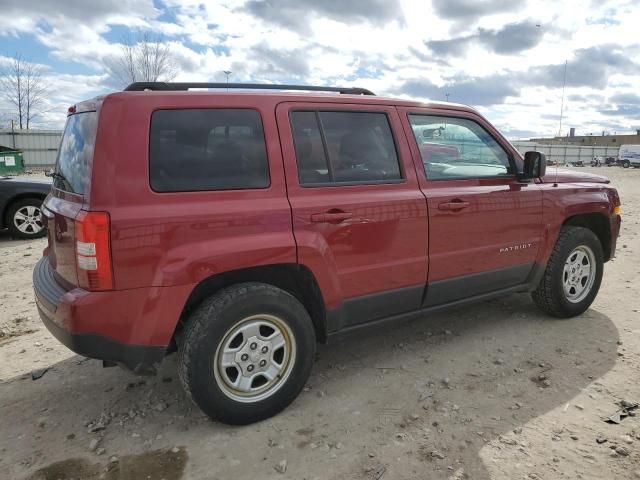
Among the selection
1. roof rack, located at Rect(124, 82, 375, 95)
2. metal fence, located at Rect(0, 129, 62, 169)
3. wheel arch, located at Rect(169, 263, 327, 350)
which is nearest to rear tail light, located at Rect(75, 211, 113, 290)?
wheel arch, located at Rect(169, 263, 327, 350)

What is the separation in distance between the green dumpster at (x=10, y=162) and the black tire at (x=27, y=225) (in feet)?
42.7

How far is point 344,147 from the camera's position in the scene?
10.4ft

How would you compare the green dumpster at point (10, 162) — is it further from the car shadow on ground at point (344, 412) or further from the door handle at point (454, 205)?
the door handle at point (454, 205)

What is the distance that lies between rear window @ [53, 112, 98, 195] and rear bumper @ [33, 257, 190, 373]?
22.3 inches

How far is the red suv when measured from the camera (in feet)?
8.17

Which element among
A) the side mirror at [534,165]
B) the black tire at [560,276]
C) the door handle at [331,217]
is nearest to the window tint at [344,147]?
the door handle at [331,217]

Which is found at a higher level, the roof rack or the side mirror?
the roof rack

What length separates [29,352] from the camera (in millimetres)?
3936

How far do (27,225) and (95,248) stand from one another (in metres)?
6.76

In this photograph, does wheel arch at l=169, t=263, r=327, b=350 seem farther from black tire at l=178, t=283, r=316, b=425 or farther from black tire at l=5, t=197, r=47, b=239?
black tire at l=5, t=197, r=47, b=239

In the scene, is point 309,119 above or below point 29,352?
above

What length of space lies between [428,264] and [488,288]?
78 centimetres

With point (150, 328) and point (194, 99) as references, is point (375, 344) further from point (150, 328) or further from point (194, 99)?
point (194, 99)

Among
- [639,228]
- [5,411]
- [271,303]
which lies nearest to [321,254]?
[271,303]
